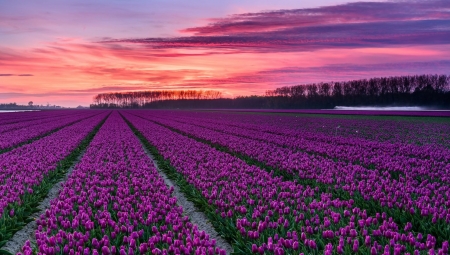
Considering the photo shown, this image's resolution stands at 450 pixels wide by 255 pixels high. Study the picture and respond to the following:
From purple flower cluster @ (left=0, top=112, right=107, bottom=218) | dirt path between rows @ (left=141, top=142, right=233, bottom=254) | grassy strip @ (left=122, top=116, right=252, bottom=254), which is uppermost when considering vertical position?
purple flower cluster @ (left=0, top=112, right=107, bottom=218)

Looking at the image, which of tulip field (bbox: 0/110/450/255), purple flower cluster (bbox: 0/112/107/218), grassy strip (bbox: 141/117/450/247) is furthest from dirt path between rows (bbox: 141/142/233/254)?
purple flower cluster (bbox: 0/112/107/218)

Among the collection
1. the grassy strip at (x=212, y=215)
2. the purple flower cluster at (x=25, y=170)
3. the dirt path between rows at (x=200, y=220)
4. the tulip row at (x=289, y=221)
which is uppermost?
the purple flower cluster at (x=25, y=170)

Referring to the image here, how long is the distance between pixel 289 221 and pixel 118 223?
3.14 metres

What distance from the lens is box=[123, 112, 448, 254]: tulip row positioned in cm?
580

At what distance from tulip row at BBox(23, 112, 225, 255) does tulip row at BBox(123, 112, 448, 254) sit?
2.65 feet

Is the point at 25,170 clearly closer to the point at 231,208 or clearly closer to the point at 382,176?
the point at 231,208

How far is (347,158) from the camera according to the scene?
49.6ft

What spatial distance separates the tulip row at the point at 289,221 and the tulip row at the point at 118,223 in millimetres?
809

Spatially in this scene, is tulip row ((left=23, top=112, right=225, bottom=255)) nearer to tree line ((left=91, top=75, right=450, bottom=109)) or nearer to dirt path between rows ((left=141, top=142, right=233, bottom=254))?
dirt path between rows ((left=141, top=142, right=233, bottom=254))

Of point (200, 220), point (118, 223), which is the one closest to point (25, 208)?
point (118, 223)

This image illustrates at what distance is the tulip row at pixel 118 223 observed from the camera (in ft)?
19.2

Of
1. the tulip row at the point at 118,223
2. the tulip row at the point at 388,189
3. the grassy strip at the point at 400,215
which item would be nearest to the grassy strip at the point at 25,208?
the tulip row at the point at 118,223

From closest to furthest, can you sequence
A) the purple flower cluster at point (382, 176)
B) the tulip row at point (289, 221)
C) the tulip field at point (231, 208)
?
the tulip row at point (289, 221)
the tulip field at point (231, 208)
the purple flower cluster at point (382, 176)

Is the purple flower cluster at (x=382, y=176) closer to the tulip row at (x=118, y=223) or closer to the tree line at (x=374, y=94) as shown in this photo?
the tulip row at (x=118, y=223)
